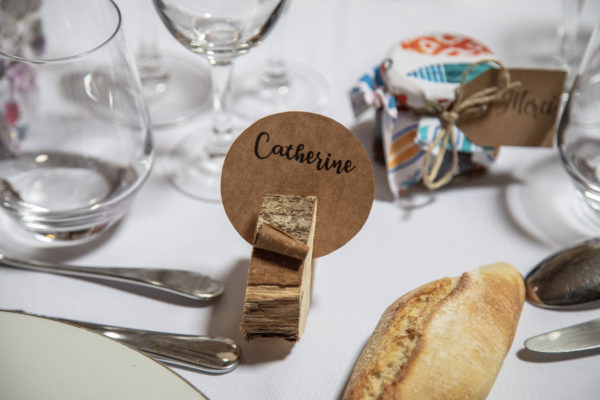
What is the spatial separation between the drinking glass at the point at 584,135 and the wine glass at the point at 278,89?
1.04ft

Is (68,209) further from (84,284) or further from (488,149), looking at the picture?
(488,149)

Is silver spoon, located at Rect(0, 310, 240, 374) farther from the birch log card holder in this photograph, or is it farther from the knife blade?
the knife blade

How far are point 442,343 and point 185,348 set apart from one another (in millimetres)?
216

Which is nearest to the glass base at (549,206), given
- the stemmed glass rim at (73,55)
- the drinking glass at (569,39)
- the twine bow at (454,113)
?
the twine bow at (454,113)

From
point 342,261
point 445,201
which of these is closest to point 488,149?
point 445,201

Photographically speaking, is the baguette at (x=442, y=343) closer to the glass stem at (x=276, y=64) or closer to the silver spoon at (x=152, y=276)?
the silver spoon at (x=152, y=276)

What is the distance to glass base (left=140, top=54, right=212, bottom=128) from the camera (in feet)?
2.70

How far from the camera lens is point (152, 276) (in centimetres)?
59

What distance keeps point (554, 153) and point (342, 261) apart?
1.13 feet

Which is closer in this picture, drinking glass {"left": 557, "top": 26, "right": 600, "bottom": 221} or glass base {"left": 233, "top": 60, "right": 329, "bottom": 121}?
drinking glass {"left": 557, "top": 26, "right": 600, "bottom": 221}

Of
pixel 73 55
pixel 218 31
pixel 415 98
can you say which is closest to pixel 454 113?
pixel 415 98

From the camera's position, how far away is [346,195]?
0.53 meters

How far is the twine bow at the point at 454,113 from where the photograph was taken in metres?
0.65

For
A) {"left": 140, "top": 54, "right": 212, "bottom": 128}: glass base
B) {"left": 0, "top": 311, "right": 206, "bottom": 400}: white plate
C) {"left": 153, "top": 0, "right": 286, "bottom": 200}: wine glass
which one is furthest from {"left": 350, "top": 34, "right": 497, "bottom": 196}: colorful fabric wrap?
{"left": 0, "top": 311, "right": 206, "bottom": 400}: white plate
